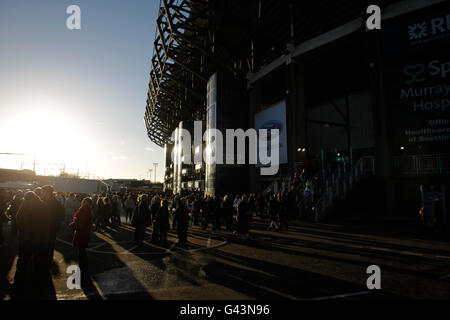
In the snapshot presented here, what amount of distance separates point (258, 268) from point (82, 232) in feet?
12.8

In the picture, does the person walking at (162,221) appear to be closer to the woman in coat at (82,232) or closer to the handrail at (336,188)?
the woman in coat at (82,232)

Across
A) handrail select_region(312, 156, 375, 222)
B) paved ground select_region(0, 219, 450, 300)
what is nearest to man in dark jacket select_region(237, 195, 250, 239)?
paved ground select_region(0, 219, 450, 300)

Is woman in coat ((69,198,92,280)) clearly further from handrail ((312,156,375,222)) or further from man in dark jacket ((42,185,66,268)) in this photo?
handrail ((312,156,375,222))

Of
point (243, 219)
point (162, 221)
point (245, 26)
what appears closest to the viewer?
point (162, 221)

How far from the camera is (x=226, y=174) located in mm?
27203

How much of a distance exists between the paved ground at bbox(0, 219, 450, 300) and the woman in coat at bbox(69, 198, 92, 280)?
0.37 m

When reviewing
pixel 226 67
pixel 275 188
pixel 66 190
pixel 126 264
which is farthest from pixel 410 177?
pixel 66 190

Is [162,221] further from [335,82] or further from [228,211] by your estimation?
[335,82]

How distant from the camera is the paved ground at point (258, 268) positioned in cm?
425

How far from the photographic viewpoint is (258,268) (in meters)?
5.76

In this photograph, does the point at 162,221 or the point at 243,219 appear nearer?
the point at 162,221

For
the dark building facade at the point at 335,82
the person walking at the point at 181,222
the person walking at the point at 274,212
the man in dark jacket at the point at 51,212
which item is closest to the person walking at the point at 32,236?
the man in dark jacket at the point at 51,212

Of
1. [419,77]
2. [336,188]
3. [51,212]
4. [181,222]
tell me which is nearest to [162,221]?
[181,222]
